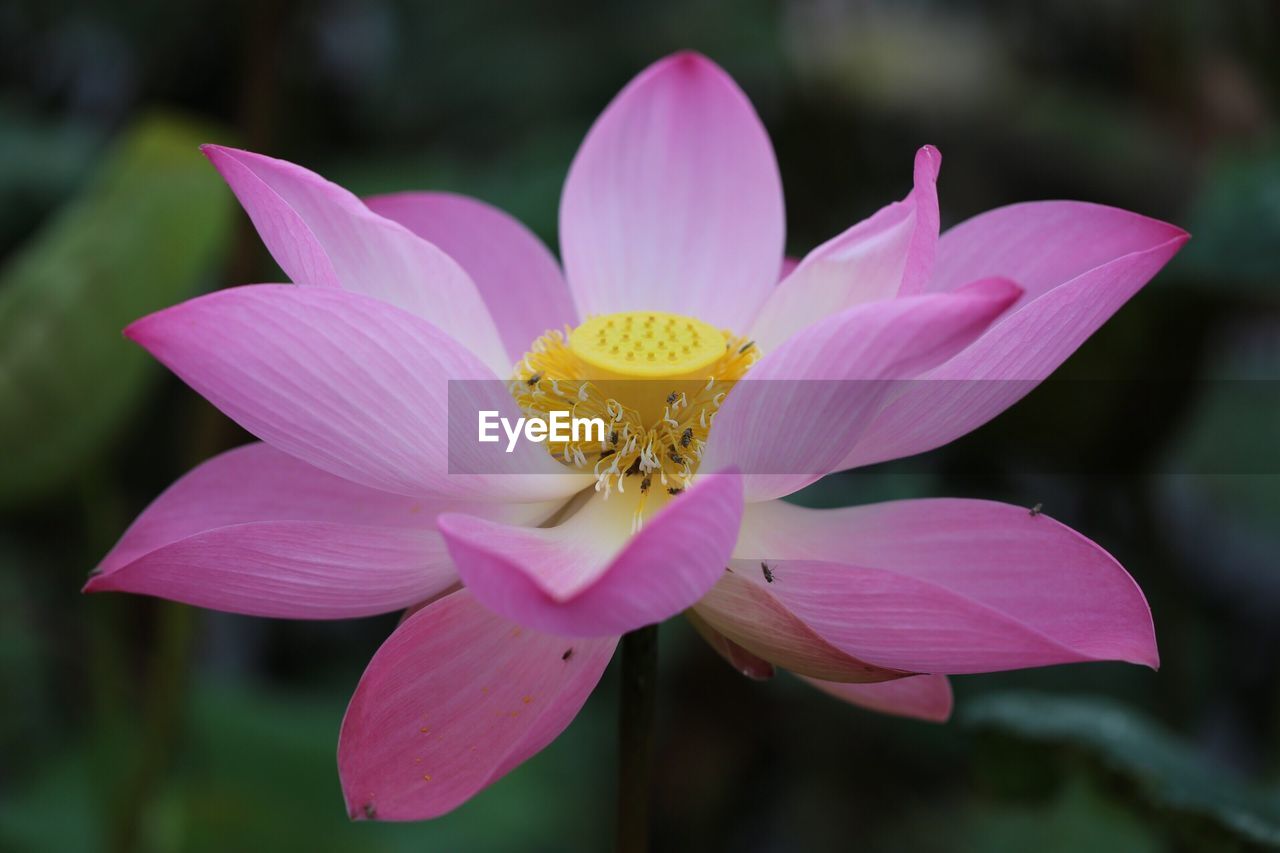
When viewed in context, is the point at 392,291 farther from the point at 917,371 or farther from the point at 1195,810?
the point at 1195,810

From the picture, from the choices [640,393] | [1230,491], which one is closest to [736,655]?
[640,393]

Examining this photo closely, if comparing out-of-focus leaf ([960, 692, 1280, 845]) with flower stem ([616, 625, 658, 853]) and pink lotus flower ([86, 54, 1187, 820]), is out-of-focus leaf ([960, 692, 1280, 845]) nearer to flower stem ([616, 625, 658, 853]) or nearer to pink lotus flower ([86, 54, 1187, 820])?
pink lotus flower ([86, 54, 1187, 820])

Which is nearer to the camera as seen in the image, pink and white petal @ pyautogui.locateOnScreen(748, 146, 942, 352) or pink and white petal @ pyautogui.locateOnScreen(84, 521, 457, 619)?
pink and white petal @ pyautogui.locateOnScreen(84, 521, 457, 619)

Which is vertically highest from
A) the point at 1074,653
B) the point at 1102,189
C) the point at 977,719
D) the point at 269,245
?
the point at 269,245

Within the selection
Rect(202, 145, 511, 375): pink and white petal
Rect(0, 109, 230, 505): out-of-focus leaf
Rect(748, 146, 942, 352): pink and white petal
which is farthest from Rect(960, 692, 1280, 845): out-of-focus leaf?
Rect(0, 109, 230, 505): out-of-focus leaf

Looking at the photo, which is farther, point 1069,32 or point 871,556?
point 1069,32

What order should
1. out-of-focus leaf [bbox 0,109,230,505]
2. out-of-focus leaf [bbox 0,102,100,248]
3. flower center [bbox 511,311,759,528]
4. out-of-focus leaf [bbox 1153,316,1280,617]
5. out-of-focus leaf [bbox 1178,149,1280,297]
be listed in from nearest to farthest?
flower center [bbox 511,311,759,528] < out-of-focus leaf [bbox 0,109,230,505] < out-of-focus leaf [bbox 1178,149,1280,297] < out-of-focus leaf [bbox 1153,316,1280,617] < out-of-focus leaf [bbox 0,102,100,248]

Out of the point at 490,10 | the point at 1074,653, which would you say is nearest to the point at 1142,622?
the point at 1074,653

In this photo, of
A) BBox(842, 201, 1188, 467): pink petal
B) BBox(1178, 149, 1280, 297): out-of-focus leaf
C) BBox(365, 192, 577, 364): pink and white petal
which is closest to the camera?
BBox(842, 201, 1188, 467): pink petal
